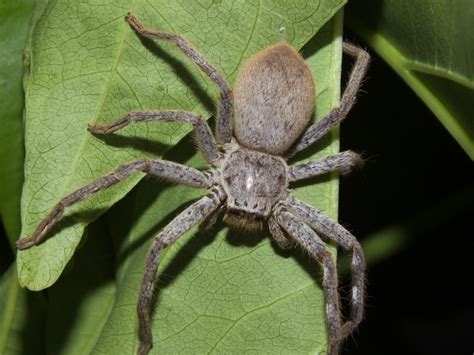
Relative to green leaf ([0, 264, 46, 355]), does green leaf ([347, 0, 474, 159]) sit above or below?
above

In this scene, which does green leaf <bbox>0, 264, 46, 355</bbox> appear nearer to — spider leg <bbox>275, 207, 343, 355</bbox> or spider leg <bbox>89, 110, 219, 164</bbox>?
spider leg <bbox>89, 110, 219, 164</bbox>

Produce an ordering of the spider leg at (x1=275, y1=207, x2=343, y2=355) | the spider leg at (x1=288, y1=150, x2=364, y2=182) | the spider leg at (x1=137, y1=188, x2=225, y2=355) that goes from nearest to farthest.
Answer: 1. the spider leg at (x1=137, y1=188, x2=225, y2=355)
2. the spider leg at (x1=275, y1=207, x2=343, y2=355)
3. the spider leg at (x1=288, y1=150, x2=364, y2=182)

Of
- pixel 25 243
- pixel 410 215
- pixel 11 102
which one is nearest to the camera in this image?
pixel 25 243

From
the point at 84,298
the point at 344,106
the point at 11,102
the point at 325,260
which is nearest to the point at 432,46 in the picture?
the point at 344,106

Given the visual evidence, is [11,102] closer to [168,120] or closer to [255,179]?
[168,120]

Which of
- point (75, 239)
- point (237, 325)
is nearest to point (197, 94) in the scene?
point (75, 239)

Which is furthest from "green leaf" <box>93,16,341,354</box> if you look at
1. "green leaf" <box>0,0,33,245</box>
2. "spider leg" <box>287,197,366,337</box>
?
"green leaf" <box>0,0,33,245</box>

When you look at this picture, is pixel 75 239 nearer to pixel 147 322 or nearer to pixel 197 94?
pixel 147 322
